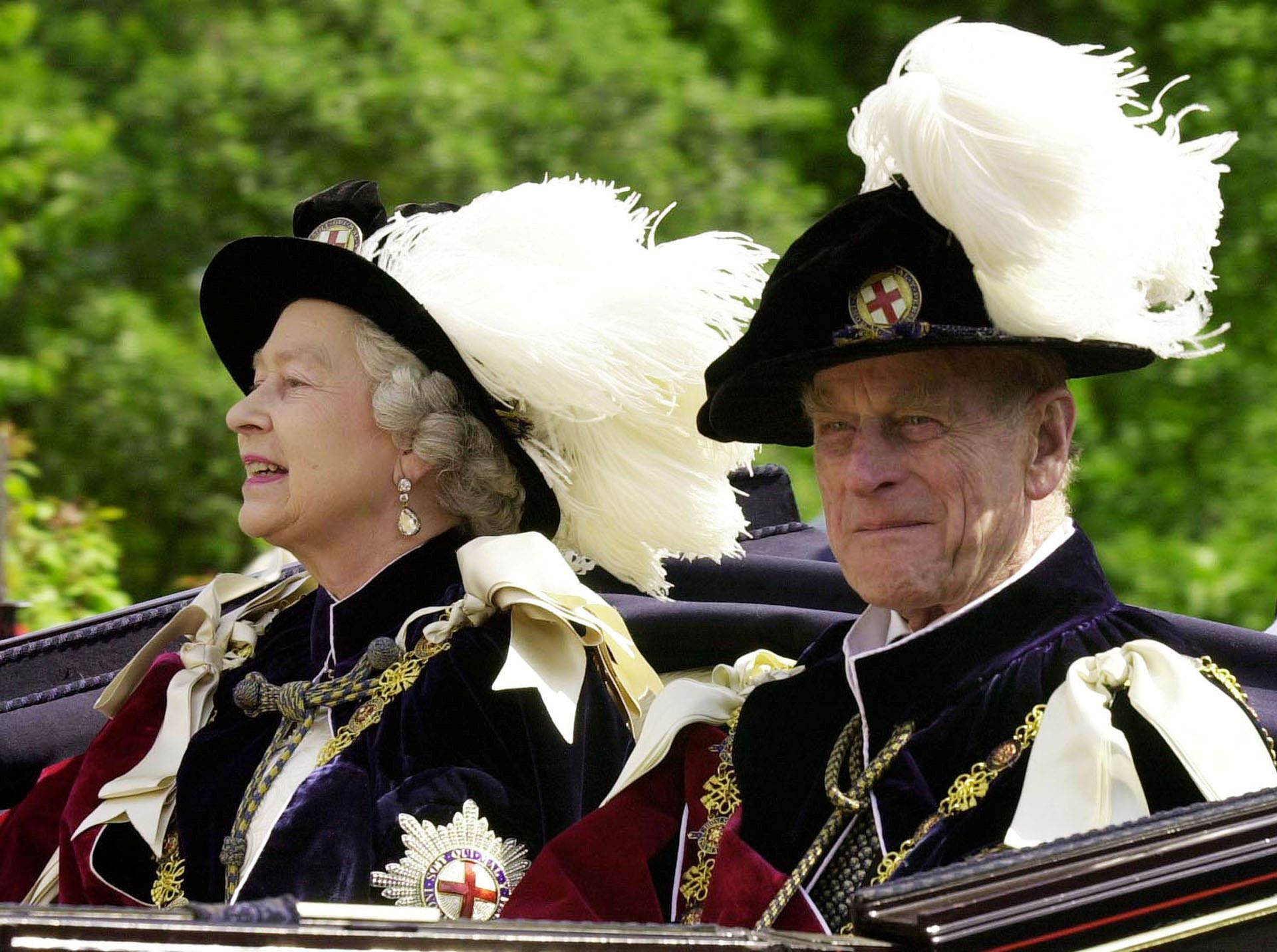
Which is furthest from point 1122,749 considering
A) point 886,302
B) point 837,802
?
point 886,302

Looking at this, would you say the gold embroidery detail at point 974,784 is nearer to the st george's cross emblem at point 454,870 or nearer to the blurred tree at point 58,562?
the st george's cross emblem at point 454,870

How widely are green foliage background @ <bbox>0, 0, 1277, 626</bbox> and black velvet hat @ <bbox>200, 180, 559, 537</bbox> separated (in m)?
3.77

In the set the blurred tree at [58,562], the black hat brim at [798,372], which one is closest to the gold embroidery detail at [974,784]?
the black hat brim at [798,372]

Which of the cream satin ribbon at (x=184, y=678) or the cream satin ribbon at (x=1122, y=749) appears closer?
the cream satin ribbon at (x=1122, y=749)

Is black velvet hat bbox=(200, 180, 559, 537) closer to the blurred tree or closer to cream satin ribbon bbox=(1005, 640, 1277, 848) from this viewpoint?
cream satin ribbon bbox=(1005, 640, 1277, 848)

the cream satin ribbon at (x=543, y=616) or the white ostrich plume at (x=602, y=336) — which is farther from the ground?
the white ostrich plume at (x=602, y=336)

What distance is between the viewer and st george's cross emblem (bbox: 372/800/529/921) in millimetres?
2738

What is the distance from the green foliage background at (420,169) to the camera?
24.4 feet

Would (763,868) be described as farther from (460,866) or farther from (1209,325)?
(1209,325)

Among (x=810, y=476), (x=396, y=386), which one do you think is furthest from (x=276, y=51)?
(x=396, y=386)

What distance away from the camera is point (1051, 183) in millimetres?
2248

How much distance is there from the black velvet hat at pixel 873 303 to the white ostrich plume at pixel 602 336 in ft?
1.81

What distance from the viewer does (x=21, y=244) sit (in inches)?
320

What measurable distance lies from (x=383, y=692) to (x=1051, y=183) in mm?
1288
